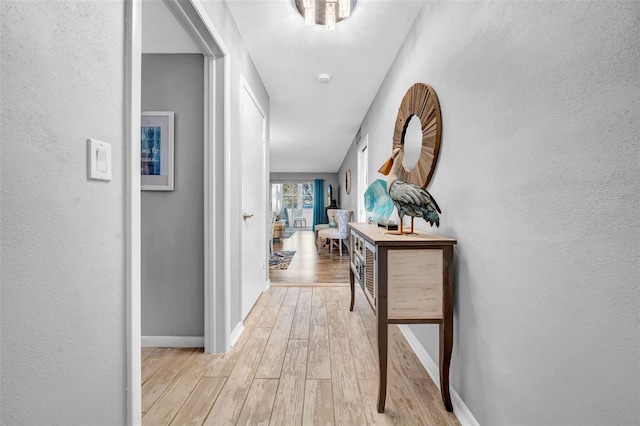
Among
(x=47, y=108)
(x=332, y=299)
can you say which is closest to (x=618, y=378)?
(x=47, y=108)

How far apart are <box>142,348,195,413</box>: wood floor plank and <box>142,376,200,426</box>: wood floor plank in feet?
0.11

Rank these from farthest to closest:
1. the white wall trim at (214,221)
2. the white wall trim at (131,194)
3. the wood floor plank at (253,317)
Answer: the wood floor plank at (253,317) < the white wall trim at (214,221) < the white wall trim at (131,194)

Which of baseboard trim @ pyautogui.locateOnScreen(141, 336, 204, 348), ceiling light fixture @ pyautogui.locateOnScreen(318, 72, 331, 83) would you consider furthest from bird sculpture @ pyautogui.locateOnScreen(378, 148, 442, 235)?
ceiling light fixture @ pyautogui.locateOnScreen(318, 72, 331, 83)

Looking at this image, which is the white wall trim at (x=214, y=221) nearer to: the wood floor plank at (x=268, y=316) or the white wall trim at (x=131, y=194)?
the wood floor plank at (x=268, y=316)

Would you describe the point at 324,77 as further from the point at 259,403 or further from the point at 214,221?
the point at 259,403

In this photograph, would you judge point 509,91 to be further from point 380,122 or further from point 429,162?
point 380,122

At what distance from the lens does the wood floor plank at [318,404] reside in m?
1.36

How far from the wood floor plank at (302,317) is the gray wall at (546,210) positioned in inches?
44.8

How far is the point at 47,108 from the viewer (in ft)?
2.33

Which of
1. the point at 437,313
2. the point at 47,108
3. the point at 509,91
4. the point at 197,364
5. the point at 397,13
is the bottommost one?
the point at 197,364

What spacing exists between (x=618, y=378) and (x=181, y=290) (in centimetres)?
218

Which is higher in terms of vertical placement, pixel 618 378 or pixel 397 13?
pixel 397 13

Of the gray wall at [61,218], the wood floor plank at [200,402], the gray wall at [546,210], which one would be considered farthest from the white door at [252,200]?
the gray wall at [546,210]

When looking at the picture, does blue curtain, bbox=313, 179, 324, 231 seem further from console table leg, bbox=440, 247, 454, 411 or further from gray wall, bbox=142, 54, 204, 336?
console table leg, bbox=440, 247, 454, 411
